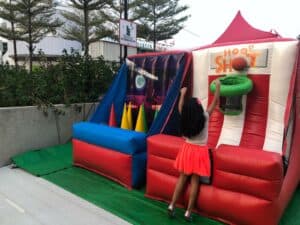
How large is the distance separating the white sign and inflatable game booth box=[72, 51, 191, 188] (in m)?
0.88

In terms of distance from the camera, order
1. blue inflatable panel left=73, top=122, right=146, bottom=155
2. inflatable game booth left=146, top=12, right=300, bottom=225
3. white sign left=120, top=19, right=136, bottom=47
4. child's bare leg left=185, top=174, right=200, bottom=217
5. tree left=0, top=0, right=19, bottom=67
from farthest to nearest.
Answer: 1. tree left=0, top=0, right=19, bottom=67
2. white sign left=120, top=19, right=136, bottom=47
3. blue inflatable panel left=73, top=122, right=146, bottom=155
4. child's bare leg left=185, top=174, right=200, bottom=217
5. inflatable game booth left=146, top=12, right=300, bottom=225

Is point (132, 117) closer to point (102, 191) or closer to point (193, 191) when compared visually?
point (102, 191)

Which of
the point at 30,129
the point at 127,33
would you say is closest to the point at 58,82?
the point at 30,129

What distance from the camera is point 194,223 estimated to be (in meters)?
2.74

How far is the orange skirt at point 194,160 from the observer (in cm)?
271

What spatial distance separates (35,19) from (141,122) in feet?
46.0

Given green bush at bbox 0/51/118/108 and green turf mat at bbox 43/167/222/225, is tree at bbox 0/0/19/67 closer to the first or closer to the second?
green bush at bbox 0/51/118/108

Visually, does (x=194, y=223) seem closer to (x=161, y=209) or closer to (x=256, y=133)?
(x=161, y=209)

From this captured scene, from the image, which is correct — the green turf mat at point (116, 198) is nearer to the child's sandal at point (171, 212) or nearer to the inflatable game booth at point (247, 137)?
the child's sandal at point (171, 212)

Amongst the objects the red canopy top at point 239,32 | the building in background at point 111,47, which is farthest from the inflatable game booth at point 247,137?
the building in background at point 111,47

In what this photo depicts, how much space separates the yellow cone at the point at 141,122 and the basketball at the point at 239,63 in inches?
56.5

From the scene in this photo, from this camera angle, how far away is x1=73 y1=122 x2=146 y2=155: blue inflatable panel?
344 centimetres

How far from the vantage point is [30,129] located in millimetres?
4762

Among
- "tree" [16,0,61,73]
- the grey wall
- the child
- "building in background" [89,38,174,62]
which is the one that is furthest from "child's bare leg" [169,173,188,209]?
"building in background" [89,38,174,62]
